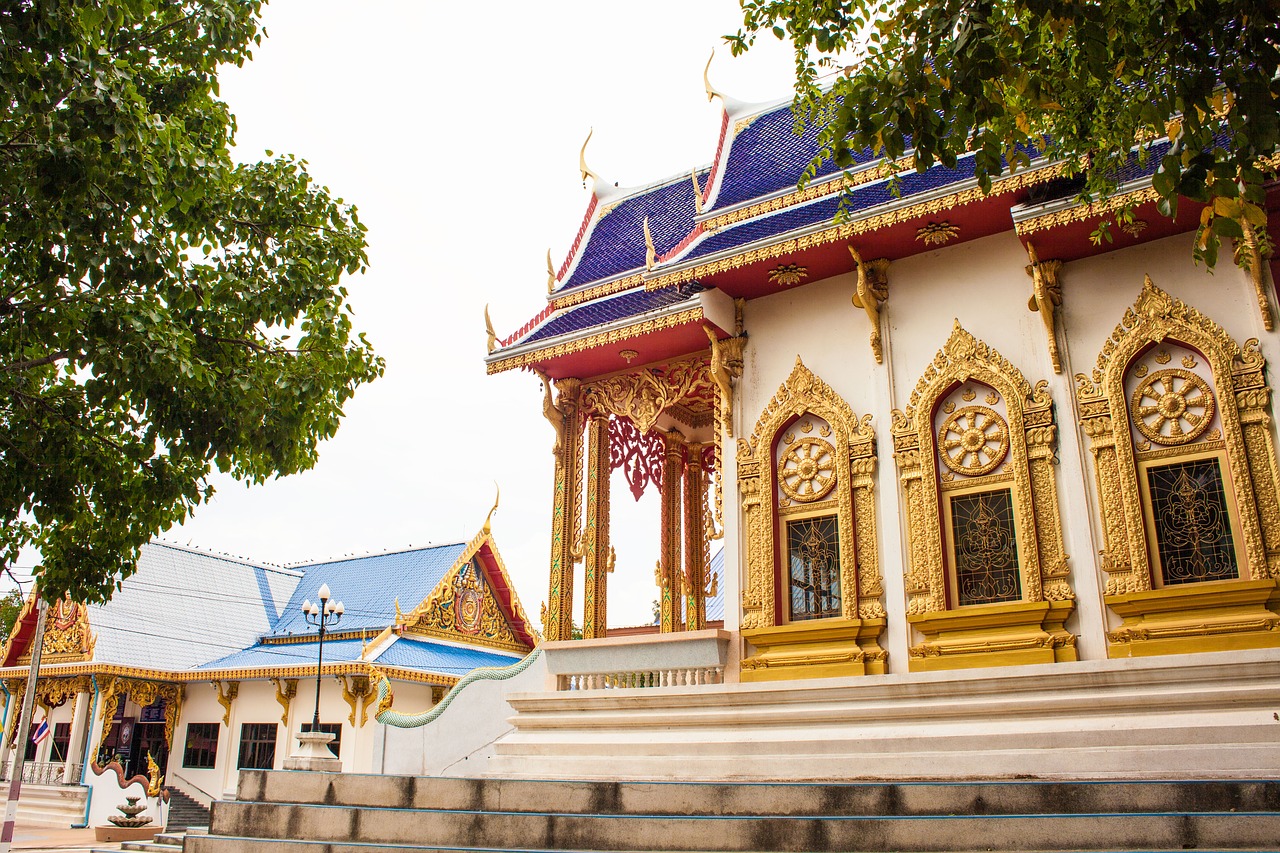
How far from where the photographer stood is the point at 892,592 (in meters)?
7.54

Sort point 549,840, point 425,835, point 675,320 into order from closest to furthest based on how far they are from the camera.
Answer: point 549,840 < point 425,835 < point 675,320

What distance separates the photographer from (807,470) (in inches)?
326

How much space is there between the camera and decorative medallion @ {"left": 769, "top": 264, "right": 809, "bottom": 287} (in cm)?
854

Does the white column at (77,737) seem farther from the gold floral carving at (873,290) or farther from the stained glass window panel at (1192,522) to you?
the stained glass window panel at (1192,522)

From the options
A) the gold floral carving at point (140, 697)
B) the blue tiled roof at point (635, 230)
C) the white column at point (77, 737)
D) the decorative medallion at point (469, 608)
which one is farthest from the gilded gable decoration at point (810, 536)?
the white column at point (77, 737)

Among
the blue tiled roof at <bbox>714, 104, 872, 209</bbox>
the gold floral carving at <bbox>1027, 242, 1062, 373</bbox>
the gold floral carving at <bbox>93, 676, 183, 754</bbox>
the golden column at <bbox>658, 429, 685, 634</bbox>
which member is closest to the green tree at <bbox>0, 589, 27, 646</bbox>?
the gold floral carving at <bbox>93, 676, 183, 754</bbox>

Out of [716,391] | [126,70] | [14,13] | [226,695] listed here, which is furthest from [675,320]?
[226,695]

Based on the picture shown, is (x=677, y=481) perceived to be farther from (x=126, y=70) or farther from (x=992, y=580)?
(x=126, y=70)

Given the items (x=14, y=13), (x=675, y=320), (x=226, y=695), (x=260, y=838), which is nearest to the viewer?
(x=14, y=13)

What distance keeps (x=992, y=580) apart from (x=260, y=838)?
209 inches

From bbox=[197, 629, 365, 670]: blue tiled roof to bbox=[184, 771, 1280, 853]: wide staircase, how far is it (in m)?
12.3

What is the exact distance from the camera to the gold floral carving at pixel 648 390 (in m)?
9.53

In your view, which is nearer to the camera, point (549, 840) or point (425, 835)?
point (549, 840)

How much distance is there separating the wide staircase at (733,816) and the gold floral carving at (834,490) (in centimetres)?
246
